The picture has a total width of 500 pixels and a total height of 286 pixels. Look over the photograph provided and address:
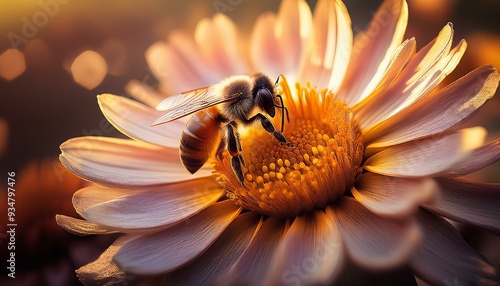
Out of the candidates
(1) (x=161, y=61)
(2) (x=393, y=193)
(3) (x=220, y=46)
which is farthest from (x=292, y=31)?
(2) (x=393, y=193)

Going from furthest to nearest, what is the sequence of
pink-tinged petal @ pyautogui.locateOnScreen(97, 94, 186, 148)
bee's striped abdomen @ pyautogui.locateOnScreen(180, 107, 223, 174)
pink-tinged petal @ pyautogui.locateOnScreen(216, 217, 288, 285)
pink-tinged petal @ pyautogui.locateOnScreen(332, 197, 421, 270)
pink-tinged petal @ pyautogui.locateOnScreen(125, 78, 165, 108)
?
pink-tinged petal @ pyautogui.locateOnScreen(125, 78, 165, 108), pink-tinged petal @ pyautogui.locateOnScreen(97, 94, 186, 148), bee's striped abdomen @ pyautogui.locateOnScreen(180, 107, 223, 174), pink-tinged petal @ pyautogui.locateOnScreen(216, 217, 288, 285), pink-tinged petal @ pyautogui.locateOnScreen(332, 197, 421, 270)

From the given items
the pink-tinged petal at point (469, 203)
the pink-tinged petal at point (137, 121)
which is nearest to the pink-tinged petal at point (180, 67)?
the pink-tinged petal at point (137, 121)

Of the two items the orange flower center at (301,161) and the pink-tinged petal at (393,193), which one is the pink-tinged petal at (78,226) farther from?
the pink-tinged petal at (393,193)

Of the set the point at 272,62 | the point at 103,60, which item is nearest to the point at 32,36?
the point at 103,60

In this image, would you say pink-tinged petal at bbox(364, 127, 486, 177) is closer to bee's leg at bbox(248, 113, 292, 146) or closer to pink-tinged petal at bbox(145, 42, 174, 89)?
bee's leg at bbox(248, 113, 292, 146)

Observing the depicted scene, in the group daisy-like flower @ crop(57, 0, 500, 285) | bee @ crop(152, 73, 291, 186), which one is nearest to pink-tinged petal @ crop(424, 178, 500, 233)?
daisy-like flower @ crop(57, 0, 500, 285)

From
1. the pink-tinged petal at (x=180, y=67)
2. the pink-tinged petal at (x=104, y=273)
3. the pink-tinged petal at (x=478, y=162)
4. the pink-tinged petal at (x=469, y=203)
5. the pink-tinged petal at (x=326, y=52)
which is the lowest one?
the pink-tinged petal at (x=469, y=203)

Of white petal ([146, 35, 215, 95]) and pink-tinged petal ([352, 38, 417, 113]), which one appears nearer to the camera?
pink-tinged petal ([352, 38, 417, 113])

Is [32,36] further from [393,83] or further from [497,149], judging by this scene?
[497,149]
